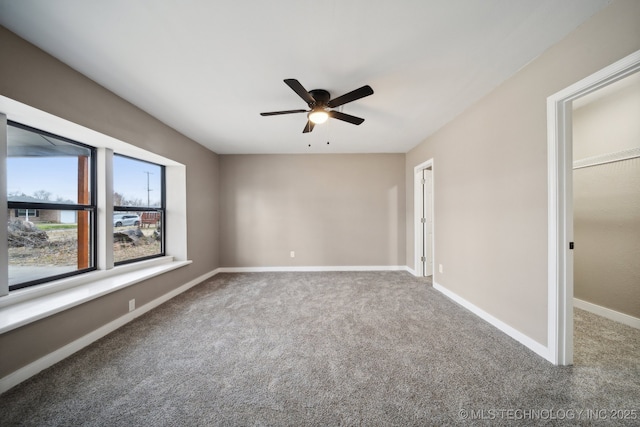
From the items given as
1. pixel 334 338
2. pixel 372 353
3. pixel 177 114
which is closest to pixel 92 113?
pixel 177 114

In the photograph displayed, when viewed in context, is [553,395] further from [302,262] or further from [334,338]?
[302,262]

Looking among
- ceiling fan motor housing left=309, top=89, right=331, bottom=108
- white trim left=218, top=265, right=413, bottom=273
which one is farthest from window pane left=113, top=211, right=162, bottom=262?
ceiling fan motor housing left=309, top=89, right=331, bottom=108

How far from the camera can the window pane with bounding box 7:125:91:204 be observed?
6.13 ft

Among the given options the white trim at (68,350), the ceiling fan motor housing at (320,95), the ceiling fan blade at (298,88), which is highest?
the ceiling fan motor housing at (320,95)

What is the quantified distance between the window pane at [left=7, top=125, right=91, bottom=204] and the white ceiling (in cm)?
79

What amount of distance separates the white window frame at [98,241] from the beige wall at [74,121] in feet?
0.30

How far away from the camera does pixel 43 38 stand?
1543 mm

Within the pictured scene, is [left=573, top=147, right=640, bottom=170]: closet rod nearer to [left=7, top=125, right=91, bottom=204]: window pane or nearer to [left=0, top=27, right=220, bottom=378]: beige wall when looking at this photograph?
[left=0, top=27, right=220, bottom=378]: beige wall

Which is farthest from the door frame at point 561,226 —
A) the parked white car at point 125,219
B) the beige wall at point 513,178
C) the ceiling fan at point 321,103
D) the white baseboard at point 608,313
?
the parked white car at point 125,219

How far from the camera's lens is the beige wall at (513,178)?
1.44 meters

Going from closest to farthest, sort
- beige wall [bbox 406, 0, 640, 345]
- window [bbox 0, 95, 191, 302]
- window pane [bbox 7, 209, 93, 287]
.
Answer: beige wall [bbox 406, 0, 640, 345] < window [bbox 0, 95, 191, 302] < window pane [bbox 7, 209, 93, 287]

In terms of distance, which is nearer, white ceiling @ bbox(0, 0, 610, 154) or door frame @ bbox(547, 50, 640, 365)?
white ceiling @ bbox(0, 0, 610, 154)

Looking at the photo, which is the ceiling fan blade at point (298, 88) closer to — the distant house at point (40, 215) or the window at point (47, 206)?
the window at point (47, 206)

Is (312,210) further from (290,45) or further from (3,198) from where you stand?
(3,198)
